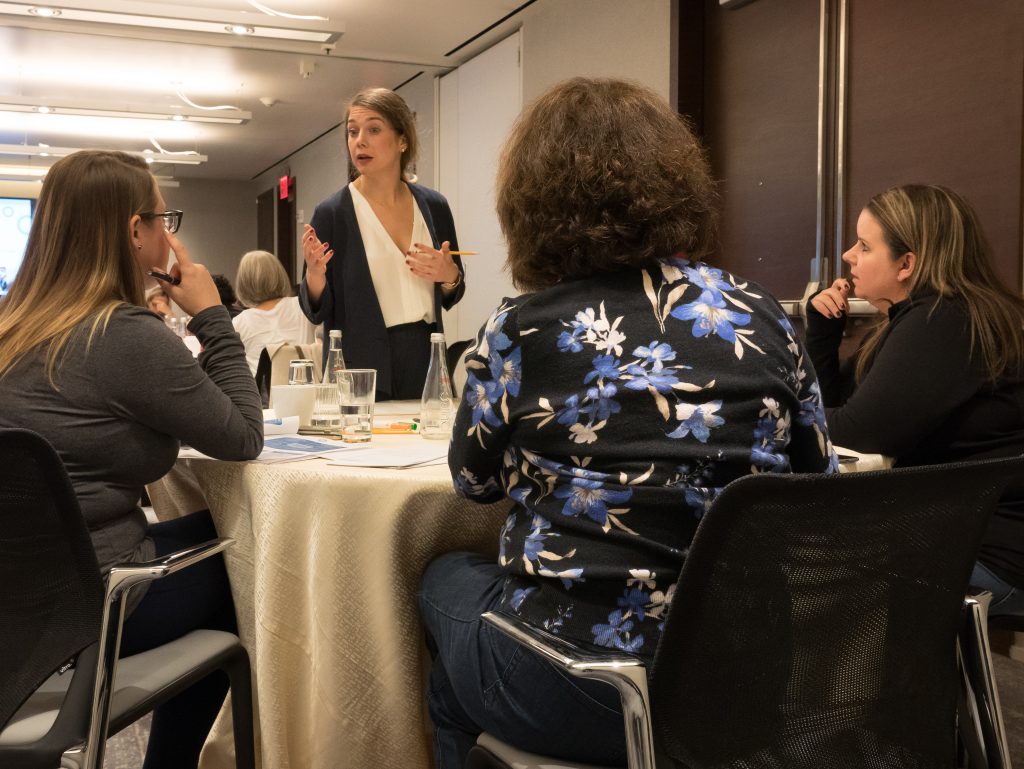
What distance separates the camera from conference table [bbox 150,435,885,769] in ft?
4.89

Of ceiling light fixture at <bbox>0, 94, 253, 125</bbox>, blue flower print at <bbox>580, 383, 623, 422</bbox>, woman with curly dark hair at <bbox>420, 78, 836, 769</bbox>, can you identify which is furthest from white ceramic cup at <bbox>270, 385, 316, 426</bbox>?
ceiling light fixture at <bbox>0, 94, 253, 125</bbox>

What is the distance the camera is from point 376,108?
297 cm

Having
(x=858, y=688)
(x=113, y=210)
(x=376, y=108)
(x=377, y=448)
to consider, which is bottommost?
(x=858, y=688)

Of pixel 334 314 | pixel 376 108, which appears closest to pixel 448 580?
pixel 334 314

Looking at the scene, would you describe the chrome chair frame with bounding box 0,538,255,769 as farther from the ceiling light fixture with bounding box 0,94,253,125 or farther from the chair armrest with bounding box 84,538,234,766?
the ceiling light fixture with bounding box 0,94,253,125

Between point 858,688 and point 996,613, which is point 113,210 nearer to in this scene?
point 858,688

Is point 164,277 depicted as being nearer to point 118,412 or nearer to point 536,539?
point 118,412

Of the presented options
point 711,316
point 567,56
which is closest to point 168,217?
point 711,316

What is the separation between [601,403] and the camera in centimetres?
111

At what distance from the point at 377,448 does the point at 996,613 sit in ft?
3.90

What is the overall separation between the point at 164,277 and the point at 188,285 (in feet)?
0.17

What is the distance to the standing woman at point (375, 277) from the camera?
9.31ft

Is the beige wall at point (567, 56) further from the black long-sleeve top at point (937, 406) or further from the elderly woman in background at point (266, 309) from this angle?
the elderly woman in background at point (266, 309)

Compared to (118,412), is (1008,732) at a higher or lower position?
lower
